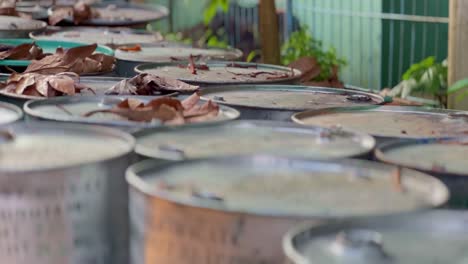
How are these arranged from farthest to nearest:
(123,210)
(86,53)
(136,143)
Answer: (86,53) < (136,143) < (123,210)

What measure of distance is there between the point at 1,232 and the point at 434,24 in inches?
267

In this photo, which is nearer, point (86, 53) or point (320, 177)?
point (320, 177)

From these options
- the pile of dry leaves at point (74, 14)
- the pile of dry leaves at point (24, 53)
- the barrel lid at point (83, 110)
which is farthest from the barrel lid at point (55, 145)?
the pile of dry leaves at point (74, 14)

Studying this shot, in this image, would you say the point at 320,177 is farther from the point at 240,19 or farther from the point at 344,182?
the point at 240,19

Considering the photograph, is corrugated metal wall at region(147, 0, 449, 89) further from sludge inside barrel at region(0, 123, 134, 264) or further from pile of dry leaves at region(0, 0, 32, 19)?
sludge inside barrel at region(0, 123, 134, 264)

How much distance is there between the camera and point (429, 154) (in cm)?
271

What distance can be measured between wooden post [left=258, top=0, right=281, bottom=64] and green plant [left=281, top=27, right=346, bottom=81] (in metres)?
1.35

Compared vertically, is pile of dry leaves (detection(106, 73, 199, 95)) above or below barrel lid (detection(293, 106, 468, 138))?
above

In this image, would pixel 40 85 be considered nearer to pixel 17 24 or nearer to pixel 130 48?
pixel 130 48

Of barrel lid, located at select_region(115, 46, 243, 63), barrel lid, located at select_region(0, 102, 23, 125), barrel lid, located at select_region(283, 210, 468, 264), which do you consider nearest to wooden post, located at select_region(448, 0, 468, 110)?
barrel lid, located at select_region(115, 46, 243, 63)

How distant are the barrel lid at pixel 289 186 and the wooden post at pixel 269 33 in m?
5.15

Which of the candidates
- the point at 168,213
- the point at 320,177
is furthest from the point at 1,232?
the point at 320,177

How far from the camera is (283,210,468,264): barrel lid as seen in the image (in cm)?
192

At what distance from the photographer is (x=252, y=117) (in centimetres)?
330
